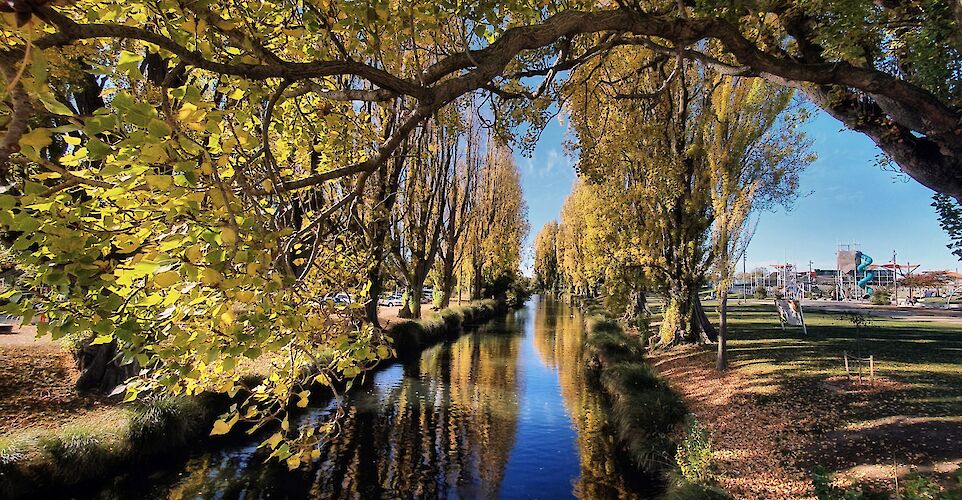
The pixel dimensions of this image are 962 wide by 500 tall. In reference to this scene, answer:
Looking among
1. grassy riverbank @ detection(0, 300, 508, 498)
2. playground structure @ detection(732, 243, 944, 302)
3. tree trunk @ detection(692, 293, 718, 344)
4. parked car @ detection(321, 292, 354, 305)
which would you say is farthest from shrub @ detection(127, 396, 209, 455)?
playground structure @ detection(732, 243, 944, 302)

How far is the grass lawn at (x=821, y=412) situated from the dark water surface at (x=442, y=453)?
1.72 m

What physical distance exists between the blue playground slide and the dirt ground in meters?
63.5

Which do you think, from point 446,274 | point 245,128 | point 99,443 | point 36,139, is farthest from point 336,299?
point 446,274

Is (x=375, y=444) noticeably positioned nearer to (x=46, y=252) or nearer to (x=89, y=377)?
(x=89, y=377)

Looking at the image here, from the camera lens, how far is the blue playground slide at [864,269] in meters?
53.6

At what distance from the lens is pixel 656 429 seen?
27.7 ft

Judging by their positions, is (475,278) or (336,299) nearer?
(336,299)

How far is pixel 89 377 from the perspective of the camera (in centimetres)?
984

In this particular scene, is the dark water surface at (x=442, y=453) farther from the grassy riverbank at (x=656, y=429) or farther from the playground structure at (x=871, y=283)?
the playground structure at (x=871, y=283)

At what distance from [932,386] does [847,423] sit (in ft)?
10.4

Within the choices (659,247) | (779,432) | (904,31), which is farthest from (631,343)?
(904,31)

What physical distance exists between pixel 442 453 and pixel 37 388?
7579 millimetres

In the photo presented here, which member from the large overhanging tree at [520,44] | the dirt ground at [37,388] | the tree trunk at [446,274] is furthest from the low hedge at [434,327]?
the large overhanging tree at [520,44]

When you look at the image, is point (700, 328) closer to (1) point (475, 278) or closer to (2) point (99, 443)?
(2) point (99, 443)
